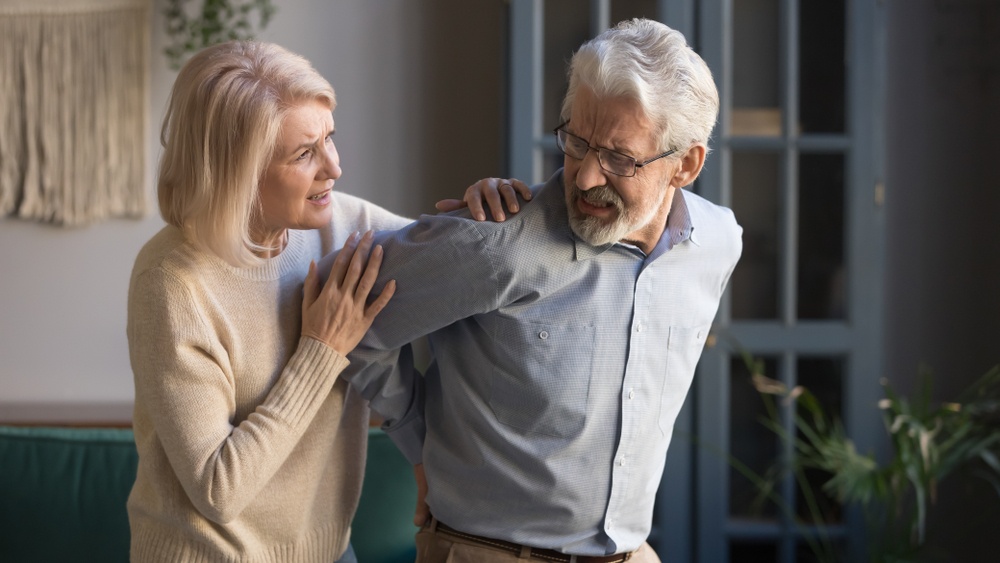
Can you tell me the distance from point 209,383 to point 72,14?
7.09 feet

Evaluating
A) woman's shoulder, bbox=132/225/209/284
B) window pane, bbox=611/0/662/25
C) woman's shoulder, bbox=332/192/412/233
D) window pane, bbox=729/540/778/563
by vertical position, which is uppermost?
window pane, bbox=611/0/662/25

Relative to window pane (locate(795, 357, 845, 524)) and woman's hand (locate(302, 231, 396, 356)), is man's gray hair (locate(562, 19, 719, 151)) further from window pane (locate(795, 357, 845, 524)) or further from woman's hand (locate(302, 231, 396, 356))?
window pane (locate(795, 357, 845, 524))

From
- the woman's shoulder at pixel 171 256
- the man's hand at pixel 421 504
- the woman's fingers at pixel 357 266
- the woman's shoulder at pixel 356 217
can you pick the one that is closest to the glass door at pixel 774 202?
the woman's shoulder at pixel 356 217

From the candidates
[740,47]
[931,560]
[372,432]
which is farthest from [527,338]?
[931,560]

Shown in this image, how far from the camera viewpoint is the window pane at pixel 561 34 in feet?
8.87

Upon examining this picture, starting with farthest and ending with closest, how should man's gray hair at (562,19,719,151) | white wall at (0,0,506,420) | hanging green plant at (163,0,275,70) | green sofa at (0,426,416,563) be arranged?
white wall at (0,0,506,420), hanging green plant at (163,0,275,70), green sofa at (0,426,416,563), man's gray hair at (562,19,719,151)

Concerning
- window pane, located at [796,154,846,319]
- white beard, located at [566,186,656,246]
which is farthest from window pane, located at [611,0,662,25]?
white beard, located at [566,186,656,246]

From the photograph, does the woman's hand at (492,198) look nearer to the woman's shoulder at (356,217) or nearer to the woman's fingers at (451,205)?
the woman's fingers at (451,205)

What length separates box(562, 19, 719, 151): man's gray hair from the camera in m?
1.29

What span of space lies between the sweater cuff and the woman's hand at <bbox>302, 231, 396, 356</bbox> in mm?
14

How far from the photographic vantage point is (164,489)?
1.43 meters

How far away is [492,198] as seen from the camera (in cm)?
143

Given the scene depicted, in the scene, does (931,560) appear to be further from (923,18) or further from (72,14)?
(72,14)

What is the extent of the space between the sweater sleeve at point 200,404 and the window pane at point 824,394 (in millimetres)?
1798
